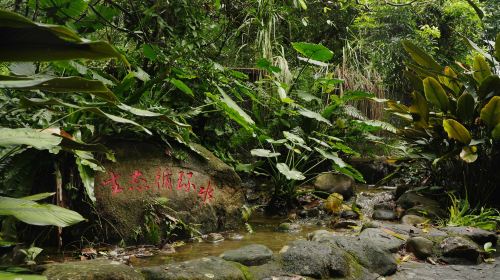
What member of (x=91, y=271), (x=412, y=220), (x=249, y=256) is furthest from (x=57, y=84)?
(x=412, y=220)

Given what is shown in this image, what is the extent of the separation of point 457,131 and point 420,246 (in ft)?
5.18

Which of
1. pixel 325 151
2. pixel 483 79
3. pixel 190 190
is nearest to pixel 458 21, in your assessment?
pixel 483 79

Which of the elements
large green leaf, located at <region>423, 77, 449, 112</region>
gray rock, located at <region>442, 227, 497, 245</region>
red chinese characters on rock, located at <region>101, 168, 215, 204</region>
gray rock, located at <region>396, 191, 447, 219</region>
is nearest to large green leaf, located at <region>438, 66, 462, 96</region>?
large green leaf, located at <region>423, 77, 449, 112</region>

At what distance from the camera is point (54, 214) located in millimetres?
1396

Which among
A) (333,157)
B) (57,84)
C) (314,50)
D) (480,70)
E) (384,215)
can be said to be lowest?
(384,215)

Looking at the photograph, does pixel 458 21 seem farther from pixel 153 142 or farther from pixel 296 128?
pixel 153 142

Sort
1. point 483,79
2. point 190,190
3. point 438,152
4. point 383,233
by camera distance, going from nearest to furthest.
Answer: point 383,233 < point 190,190 < point 483,79 < point 438,152

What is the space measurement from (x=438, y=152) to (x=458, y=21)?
242 inches

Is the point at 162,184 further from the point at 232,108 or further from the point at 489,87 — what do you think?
the point at 489,87

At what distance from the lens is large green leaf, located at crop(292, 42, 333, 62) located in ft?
16.8

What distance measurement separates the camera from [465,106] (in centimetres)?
440

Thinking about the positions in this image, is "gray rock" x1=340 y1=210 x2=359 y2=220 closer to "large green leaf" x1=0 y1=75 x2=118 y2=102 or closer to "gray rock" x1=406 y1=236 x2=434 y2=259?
"gray rock" x1=406 y1=236 x2=434 y2=259

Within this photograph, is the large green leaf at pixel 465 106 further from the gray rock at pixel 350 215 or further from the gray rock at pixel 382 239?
the gray rock at pixel 382 239

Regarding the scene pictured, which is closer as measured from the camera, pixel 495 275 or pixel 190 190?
pixel 495 275
